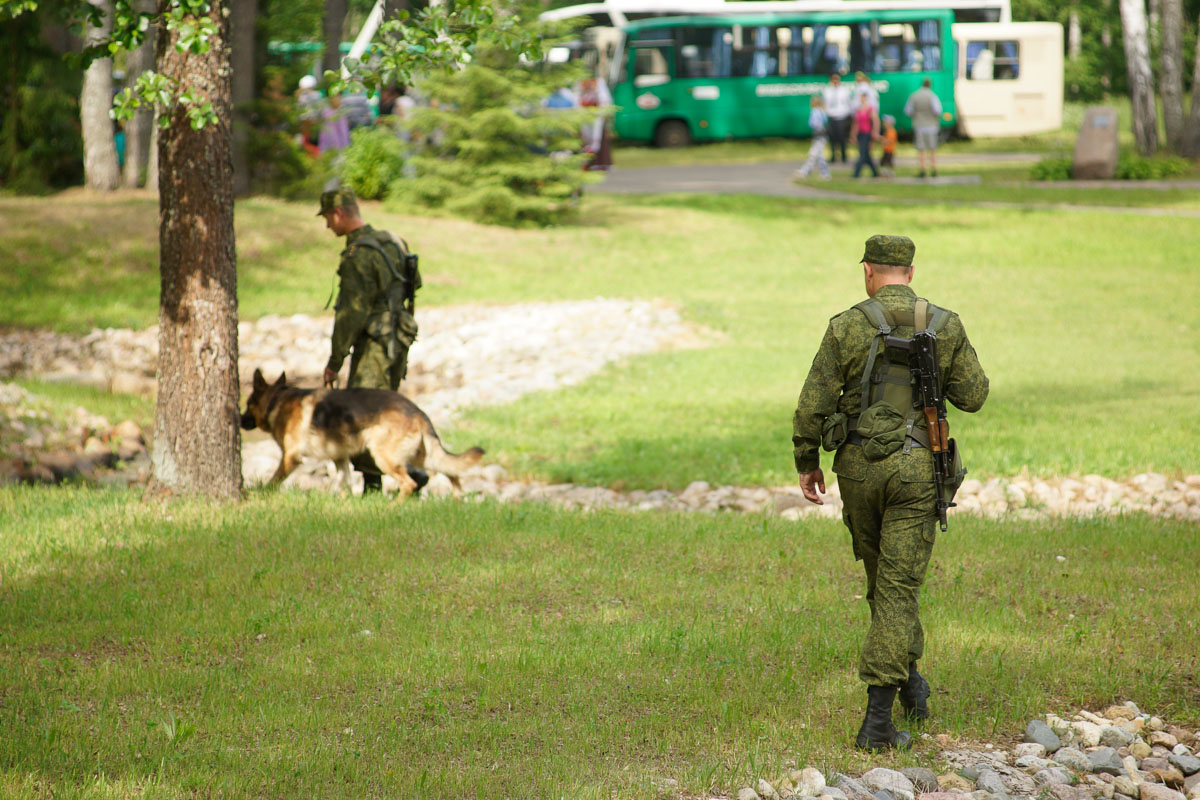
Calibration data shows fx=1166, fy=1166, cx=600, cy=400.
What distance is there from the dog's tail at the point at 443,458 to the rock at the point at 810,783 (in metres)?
4.25

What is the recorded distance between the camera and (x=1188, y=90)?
167 feet

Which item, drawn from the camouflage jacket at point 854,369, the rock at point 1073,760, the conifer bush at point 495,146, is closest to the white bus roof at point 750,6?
the conifer bush at point 495,146

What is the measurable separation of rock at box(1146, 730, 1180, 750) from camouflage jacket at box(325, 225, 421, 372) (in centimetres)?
545

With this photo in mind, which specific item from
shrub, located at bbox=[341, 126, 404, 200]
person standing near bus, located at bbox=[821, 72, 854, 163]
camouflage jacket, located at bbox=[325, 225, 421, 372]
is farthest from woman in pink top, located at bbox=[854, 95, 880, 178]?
camouflage jacket, located at bbox=[325, 225, 421, 372]

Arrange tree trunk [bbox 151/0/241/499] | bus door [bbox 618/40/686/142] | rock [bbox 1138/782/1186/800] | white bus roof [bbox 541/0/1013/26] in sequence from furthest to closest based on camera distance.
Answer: bus door [bbox 618/40/686/142] < white bus roof [bbox 541/0/1013/26] < tree trunk [bbox 151/0/241/499] < rock [bbox 1138/782/1186/800]

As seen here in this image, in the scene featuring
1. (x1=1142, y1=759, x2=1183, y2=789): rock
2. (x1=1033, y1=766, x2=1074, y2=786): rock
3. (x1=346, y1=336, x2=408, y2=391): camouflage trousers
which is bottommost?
(x1=1142, y1=759, x2=1183, y2=789): rock

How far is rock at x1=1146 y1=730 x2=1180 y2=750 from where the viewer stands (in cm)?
459

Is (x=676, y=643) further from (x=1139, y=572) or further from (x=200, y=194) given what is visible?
(x=200, y=194)

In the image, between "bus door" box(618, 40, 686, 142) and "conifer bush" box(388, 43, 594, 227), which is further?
"bus door" box(618, 40, 686, 142)

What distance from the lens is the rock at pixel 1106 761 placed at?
4336mm

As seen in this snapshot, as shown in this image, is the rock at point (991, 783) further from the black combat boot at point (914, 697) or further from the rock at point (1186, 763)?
the rock at point (1186, 763)

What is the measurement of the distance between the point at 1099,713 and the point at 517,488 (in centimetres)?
617

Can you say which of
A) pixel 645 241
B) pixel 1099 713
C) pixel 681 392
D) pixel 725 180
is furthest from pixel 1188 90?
pixel 1099 713

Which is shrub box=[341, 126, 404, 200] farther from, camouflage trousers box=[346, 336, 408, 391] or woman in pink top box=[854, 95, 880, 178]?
camouflage trousers box=[346, 336, 408, 391]
